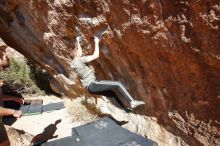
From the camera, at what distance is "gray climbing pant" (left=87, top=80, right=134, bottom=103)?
5.15 meters

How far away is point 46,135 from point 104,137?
2301mm

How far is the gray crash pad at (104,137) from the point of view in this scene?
485 cm

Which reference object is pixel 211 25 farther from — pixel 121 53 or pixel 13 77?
pixel 13 77

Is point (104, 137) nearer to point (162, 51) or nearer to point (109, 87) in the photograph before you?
point (109, 87)

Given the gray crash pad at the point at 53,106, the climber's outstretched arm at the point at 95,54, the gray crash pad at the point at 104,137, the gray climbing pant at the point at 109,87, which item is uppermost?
the climber's outstretched arm at the point at 95,54

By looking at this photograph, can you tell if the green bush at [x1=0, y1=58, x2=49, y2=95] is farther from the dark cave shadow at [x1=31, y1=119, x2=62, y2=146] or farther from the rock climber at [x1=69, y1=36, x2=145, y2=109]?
the rock climber at [x1=69, y1=36, x2=145, y2=109]

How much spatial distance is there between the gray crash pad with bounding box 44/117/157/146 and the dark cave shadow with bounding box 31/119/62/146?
872mm

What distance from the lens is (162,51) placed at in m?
4.30

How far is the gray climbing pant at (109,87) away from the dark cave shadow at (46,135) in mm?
1626

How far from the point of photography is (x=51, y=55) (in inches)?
325

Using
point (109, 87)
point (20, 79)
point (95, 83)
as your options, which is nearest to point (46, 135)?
point (95, 83)

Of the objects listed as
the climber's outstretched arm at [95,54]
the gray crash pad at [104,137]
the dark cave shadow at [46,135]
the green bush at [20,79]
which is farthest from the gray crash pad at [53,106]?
the climber's outstretched arm at [95,54]

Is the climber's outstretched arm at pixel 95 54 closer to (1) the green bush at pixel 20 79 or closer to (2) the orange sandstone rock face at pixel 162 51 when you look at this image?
(2) the orange sandstone rock face at pixel 162 51

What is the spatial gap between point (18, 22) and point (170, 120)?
5.03m
